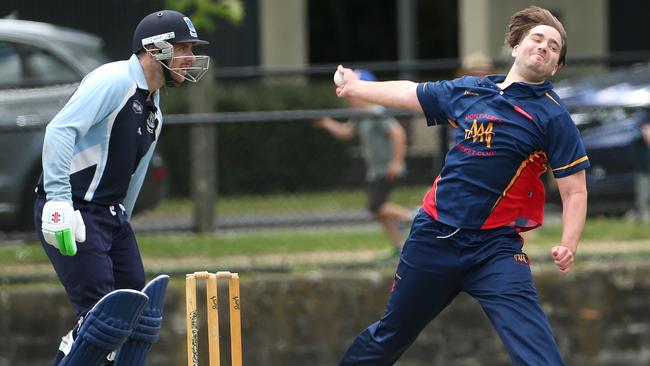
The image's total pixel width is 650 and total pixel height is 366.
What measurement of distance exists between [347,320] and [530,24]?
3.83m

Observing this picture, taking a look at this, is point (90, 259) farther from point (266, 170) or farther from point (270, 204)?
point (266, 170)

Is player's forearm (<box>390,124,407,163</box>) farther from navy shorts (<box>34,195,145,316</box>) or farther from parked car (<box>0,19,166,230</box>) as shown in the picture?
navy shorts (<box>34,195,145,316</box>)

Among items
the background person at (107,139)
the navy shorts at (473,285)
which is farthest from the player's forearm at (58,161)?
the navy shorts at (473,285)

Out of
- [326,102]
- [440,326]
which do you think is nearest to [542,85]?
[440,326]

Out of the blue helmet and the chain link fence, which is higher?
the blue helmet

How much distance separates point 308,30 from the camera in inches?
828

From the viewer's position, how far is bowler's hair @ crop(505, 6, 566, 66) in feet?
19.4

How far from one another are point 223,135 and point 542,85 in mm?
5119

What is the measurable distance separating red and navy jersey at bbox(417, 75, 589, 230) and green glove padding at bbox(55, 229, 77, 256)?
1.68 meters

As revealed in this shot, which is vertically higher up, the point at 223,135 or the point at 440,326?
the point at 223,135

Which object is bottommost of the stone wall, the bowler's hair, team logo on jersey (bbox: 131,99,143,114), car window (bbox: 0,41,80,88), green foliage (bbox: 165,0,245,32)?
the stone wall

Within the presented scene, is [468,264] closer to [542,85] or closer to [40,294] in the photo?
[542,85]

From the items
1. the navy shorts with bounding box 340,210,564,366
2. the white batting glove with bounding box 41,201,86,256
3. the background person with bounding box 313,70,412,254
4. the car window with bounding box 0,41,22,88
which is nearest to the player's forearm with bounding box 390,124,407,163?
the background person with bounding box 313,70,412,254

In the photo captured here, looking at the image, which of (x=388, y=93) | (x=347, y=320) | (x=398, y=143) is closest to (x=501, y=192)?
(x=388, y=93)
